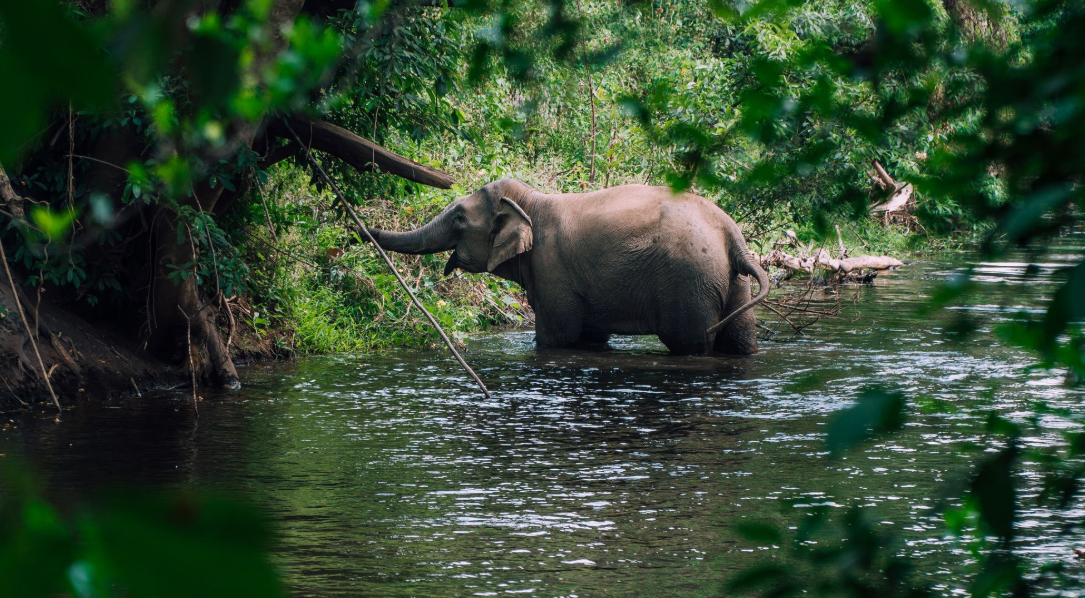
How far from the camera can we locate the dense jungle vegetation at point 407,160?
2.04ft

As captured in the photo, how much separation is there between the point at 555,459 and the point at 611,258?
4.88 m

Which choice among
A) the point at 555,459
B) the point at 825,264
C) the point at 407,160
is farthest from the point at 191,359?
the point at 825,264

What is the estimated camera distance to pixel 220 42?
0.66 meters

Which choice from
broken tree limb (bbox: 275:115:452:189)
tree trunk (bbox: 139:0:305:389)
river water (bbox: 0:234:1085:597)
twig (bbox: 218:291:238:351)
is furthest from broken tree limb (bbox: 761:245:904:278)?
tree trunk (bbox: 139:0:305:389)

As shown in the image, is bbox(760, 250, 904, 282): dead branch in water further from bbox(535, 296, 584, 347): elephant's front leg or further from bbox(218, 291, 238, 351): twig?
bbox(218, 291, 238, 351): twig

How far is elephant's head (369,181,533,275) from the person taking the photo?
11719 millimetres

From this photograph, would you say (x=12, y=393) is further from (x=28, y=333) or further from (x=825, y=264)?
(x=825, y=264)

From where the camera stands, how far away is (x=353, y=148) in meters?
9.56

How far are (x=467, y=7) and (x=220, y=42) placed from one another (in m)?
1.37

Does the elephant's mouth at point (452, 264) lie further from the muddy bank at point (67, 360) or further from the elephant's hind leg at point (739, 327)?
the muddy bank at point (67, 360)

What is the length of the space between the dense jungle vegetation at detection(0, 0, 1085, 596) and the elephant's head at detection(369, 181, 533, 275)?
0.50m

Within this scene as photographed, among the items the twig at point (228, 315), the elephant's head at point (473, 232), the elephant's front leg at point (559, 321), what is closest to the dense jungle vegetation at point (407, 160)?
the twig at point (228, 315)

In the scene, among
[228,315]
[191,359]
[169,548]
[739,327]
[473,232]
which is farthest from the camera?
[473,232]

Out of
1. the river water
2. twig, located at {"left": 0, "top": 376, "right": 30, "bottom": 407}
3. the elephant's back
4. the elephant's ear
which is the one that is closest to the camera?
the river water
